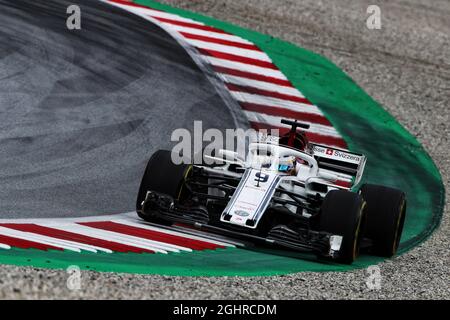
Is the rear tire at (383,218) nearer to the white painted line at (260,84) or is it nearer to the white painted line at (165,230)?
the white painted line at (165,230)

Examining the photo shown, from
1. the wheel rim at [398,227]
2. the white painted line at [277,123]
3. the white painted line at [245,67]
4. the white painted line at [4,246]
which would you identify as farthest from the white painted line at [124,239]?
the white painted line at [245,67]

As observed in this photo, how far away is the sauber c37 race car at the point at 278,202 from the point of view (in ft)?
36.9

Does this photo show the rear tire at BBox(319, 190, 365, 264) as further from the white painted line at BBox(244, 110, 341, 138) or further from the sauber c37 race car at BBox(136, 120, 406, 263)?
the white painted line at BBox(244, 110, 341, 138)

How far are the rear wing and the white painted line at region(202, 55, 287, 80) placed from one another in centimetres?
578

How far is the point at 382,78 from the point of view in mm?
20375

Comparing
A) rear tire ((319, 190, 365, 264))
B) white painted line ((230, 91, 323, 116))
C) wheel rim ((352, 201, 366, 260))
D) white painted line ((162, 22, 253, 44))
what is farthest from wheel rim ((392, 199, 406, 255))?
white painted line ((162, 22, 253, 44))

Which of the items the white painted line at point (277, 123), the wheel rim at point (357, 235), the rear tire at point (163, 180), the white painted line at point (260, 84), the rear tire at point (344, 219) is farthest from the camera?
the white painted line at point (260, 84)

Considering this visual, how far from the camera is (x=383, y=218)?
1209 centimetres

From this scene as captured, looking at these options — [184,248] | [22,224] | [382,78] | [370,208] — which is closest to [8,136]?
[22,224]
